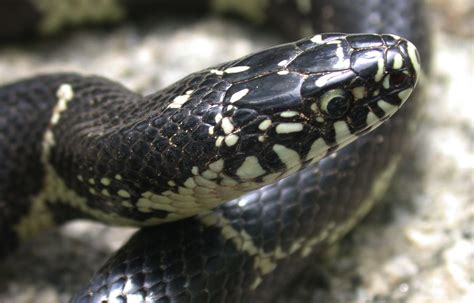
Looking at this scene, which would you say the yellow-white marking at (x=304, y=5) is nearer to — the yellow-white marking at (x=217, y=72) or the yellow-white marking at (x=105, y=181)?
the yellow-white marking at (x=217, y=72)

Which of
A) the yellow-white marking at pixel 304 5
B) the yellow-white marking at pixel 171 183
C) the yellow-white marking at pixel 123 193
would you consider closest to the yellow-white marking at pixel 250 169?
the yellow-white marking at pixel 171 183

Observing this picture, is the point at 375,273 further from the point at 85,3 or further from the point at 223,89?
the point at 85,3

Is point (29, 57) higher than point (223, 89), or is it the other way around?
point (29, 57)

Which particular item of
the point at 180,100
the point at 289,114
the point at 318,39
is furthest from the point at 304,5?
the point at 289,114

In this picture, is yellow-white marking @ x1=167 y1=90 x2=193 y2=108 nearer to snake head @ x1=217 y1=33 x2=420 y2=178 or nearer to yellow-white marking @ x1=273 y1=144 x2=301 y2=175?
snake head @ x1=217 y1=33 x2=420 y2=178

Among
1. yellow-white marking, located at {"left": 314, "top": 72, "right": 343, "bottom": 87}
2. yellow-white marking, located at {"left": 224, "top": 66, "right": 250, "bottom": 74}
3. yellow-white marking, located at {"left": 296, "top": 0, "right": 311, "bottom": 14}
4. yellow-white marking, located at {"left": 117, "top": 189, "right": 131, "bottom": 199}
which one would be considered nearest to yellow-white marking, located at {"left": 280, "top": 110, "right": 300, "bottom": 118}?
yellow-white marking, located at {"left": 314, "top": 72, "right": 343, "bottom": 87}

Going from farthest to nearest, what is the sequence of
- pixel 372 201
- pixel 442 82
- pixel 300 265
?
pixel 442 82 → pixel 372 201 → pixel 300 265

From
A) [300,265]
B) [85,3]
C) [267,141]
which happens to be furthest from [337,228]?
[85,3]
